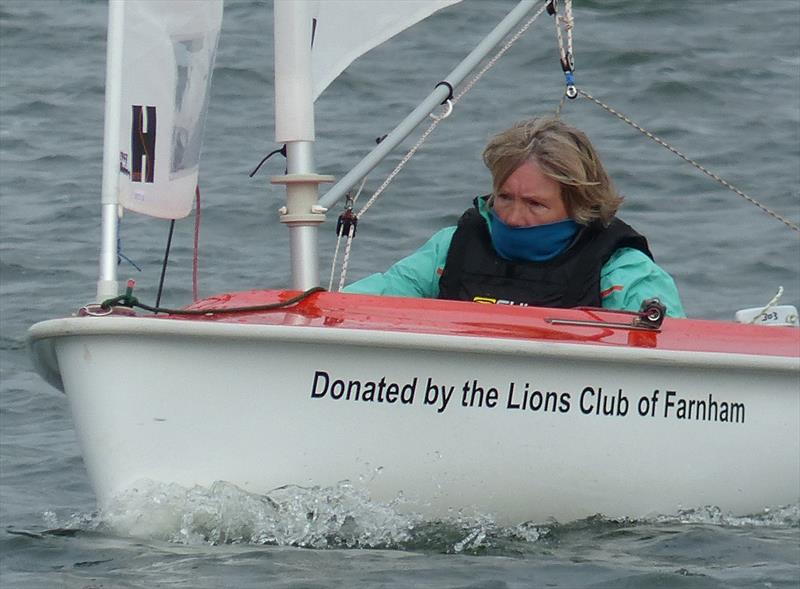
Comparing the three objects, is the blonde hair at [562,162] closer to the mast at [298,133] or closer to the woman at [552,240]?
the woman at [552,240]

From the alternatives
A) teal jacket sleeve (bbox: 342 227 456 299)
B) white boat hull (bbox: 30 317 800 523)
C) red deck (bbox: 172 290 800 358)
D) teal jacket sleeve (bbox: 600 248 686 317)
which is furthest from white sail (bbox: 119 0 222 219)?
teal jacket sleeve (bbox: 600 248 686 317)

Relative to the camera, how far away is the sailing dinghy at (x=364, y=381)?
3678 millimetres

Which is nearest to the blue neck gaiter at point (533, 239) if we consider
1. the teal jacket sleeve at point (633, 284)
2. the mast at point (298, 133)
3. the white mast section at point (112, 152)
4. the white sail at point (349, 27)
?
the teal jacket sleeve at point (633, 284)

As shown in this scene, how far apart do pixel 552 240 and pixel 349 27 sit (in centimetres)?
77

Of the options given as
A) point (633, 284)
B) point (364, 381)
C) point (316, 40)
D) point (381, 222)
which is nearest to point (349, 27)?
point (316, 40)

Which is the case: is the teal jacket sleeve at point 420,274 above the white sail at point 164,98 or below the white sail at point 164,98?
below

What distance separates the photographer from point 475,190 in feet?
26.9

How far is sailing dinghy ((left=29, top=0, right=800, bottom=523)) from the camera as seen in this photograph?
3.68 metres

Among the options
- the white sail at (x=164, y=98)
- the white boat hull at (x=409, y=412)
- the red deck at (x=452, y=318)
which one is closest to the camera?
the white boat hull at (x=409, y=412)

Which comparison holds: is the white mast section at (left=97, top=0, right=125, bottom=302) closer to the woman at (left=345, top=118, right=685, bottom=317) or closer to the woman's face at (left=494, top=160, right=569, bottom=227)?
the woman at (left=345, top=118, right=685, bottom=317)

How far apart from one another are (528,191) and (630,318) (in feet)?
1.51

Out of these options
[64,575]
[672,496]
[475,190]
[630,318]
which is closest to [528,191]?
[630,318]

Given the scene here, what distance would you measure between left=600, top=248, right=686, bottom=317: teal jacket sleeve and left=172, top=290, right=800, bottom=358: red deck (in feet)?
0.70

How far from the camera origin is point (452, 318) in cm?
381
